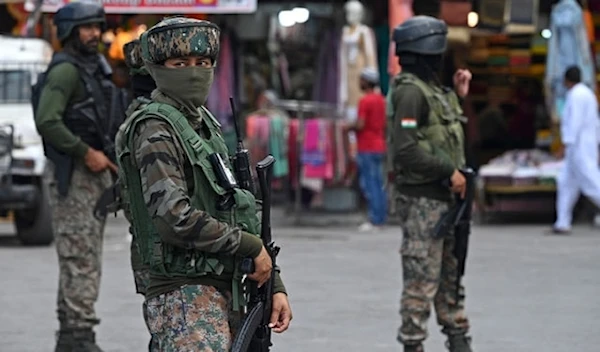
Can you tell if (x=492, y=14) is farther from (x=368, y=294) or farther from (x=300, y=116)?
(x=368, y=294)

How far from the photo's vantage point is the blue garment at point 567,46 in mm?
16156

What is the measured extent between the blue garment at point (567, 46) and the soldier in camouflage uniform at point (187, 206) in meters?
12.0

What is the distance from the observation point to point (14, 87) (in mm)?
15164

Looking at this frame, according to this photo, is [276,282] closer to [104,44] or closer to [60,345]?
[60,345]

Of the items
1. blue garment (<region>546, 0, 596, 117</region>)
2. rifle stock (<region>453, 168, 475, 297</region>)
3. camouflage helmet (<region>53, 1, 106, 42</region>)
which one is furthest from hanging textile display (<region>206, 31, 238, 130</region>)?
rifle stock (<region>453, 168, 475, 297</region>)

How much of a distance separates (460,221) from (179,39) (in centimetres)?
319

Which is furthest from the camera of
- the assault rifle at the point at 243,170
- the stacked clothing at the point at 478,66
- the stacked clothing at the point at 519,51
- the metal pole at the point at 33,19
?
the stacked clothing at the point at 519,51

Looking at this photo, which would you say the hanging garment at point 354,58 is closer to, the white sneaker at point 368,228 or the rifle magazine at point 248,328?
the white sneaker at point 368,228

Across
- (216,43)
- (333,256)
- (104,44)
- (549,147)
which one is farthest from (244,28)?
(216,43)

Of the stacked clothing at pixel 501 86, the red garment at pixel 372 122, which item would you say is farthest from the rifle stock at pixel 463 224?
the stacked clothing at pixel 501 86

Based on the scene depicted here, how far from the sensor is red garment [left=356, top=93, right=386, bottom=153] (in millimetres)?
15812

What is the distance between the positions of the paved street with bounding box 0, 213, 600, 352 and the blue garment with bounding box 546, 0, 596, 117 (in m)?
2.04

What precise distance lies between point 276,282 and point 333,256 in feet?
27.9

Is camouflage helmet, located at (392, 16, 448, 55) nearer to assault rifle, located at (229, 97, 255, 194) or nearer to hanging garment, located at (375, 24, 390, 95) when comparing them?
assault rifle, located at (229, 97, 255, 194)
